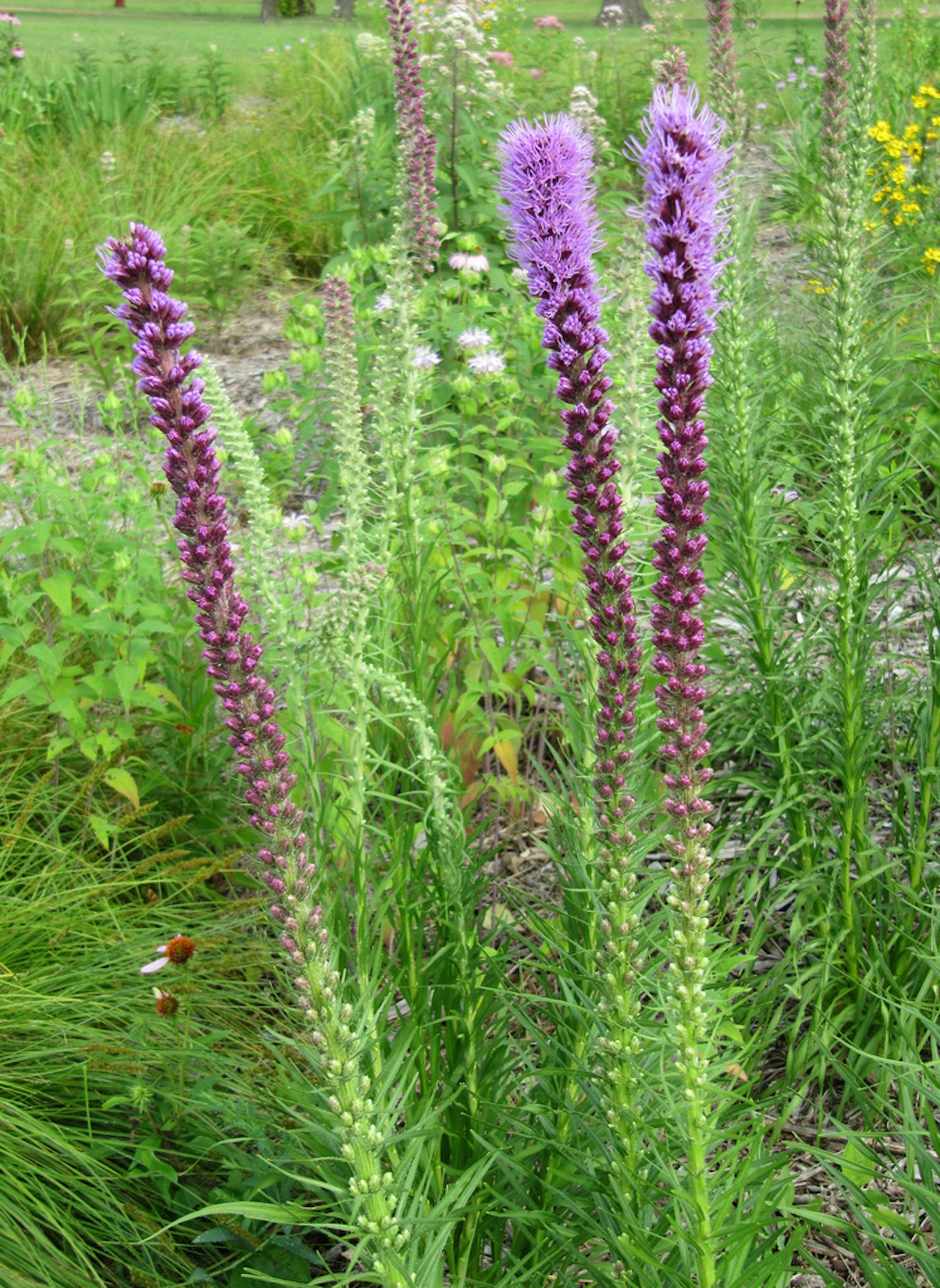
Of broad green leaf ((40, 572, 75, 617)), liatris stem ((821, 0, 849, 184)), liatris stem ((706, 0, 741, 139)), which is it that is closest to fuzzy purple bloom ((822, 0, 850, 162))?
liatris stem ((821, 0, 849, 184))

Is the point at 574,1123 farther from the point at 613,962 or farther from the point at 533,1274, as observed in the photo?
the point at 613,962

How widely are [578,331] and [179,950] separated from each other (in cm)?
177

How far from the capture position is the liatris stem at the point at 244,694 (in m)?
1.72

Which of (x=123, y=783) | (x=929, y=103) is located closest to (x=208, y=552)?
(x=123, y=783)

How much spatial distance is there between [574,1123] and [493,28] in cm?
1263

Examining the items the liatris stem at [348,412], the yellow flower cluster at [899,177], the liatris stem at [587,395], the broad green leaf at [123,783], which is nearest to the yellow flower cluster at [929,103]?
the yellow flower cluster at [899,177]

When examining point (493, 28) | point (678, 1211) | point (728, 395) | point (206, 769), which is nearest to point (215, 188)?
point (493, 28)

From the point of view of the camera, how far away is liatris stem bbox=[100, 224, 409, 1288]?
1717mm

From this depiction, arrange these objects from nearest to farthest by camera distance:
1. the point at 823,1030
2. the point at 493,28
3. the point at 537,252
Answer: the point at 537,252, the point at 823,1030, the point at 493,28

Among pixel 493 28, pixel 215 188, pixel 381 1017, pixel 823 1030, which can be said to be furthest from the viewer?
pixel 493 28

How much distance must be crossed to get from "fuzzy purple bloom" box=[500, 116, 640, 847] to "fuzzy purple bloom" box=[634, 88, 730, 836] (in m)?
0.07

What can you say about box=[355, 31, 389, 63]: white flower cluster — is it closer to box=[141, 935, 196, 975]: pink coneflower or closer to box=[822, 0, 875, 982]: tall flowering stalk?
box=[822, 0, 875, 982]: tall flowering stalk

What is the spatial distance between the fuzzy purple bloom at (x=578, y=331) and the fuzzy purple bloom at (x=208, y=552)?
512 mm

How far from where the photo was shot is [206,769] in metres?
4.07
